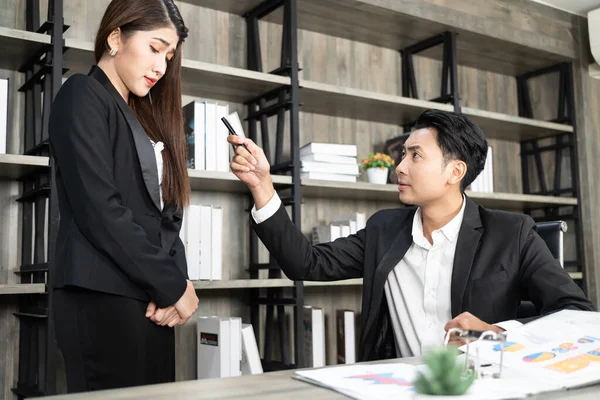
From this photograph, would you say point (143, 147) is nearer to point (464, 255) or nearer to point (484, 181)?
point (464, 255)

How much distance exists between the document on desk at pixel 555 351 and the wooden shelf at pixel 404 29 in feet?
7.59

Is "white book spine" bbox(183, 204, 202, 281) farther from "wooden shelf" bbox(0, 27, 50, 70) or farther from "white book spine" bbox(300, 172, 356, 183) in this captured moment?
"wooden shelf" bbox(0, 27, 50, 70)

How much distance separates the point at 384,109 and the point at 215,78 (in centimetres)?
99

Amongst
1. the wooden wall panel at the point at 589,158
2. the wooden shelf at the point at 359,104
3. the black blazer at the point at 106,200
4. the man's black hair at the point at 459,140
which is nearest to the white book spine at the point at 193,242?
the wooden shelf at the point at 359,104

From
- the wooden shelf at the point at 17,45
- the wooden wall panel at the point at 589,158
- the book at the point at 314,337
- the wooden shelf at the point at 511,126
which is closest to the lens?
the wooden shelf at the point at 17,45

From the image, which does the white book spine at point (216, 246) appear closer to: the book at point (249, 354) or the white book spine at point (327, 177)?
the book at point (249, 354)

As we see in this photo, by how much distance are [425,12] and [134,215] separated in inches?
90.7

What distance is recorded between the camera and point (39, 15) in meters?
2.52

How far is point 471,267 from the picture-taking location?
1.57 meters

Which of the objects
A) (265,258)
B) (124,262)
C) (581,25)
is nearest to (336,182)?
(265,258)

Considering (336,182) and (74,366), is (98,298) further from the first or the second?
(336,182)

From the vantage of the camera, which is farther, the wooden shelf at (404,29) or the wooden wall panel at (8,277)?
the wooden shelf at (404,29)

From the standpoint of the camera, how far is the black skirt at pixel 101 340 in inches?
55.3

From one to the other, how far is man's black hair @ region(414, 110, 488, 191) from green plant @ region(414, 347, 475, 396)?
1.20 m
